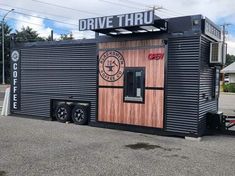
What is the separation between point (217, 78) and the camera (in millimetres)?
11156

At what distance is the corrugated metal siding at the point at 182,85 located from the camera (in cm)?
944

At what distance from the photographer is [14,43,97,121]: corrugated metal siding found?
11.5 m

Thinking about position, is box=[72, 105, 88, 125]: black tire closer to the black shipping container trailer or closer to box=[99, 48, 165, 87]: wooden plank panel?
the black shipping container trailer

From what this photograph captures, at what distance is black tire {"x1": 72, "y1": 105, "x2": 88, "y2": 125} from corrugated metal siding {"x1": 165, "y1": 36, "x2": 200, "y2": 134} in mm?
3001

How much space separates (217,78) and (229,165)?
481 cm

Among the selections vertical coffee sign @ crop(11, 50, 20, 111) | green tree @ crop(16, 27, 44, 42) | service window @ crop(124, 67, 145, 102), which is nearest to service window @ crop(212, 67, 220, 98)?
service window @ crop(124, 67, 145, 102)

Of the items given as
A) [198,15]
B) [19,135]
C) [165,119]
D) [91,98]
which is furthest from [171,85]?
[19,135]

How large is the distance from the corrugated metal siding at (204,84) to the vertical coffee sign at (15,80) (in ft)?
24.0

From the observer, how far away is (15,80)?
13719mm

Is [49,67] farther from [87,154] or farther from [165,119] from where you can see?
[87,154]

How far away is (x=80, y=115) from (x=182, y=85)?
3848 mm

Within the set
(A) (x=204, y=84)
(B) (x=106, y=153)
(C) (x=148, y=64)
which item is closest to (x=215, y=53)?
(A) (x=204, y=84)

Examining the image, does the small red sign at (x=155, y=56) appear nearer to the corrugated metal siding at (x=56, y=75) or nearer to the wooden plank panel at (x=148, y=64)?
the wooden plank panel at (x=148, y=64)

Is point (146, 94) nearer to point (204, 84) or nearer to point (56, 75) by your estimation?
point (204, 84)
